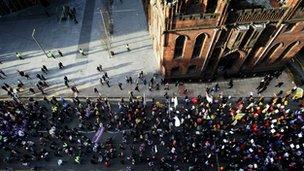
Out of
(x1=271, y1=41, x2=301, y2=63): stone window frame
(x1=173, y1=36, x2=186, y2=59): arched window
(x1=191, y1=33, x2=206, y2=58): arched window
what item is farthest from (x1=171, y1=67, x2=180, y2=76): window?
(x1=271, y1=41, x2=301, y2=63): stone window frame

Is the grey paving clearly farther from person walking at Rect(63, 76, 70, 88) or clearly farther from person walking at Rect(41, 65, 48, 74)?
person walking at Rect(41, 65, 48, 74)

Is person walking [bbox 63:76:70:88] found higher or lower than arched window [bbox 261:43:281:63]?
lower

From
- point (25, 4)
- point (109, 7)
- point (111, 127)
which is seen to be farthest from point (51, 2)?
point (111, 127)

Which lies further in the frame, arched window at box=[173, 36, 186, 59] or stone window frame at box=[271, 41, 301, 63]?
stone window frame at box=[271, 41, 301, 63]

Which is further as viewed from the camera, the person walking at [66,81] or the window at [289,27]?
the person walking at [66,81]

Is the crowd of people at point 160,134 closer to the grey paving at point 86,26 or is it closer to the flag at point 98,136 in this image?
the flag at point 98,136

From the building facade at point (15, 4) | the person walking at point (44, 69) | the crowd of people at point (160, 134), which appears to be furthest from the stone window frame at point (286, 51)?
the building facade at point (15, 4)

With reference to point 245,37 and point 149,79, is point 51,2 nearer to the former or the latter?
point 149,79

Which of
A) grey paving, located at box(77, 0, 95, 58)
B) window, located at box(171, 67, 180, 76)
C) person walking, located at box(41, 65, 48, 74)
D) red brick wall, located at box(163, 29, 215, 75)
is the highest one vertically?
grey paving, located at box(77, 0, 95, 58)
